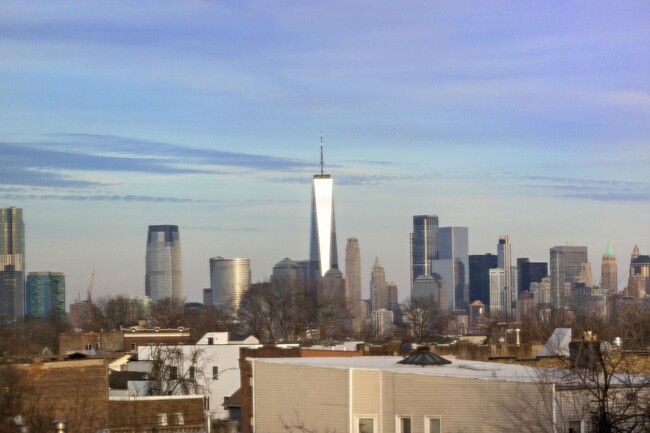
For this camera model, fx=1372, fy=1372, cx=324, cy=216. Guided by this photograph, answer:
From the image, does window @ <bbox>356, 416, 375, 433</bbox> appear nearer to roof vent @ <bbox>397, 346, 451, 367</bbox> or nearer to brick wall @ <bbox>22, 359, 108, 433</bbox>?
roof vent @ <bbox>397, 346, 451, 367</bbox>

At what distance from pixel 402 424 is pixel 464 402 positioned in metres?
2.01

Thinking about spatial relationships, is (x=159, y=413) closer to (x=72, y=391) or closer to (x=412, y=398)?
(x=72, y=391)

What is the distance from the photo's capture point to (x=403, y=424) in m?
31.5

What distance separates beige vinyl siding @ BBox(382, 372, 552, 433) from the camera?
28.7m

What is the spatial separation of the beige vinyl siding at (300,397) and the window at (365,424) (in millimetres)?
298

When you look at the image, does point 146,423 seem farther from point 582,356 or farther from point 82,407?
point 582,356

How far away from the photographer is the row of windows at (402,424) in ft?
101

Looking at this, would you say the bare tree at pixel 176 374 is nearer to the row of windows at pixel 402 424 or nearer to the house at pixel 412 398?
the house at pixel 412 398

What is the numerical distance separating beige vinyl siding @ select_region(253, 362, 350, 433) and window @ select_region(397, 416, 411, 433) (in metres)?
1.28

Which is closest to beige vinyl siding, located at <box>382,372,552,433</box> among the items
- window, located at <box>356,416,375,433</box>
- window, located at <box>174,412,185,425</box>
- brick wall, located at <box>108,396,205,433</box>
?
window, located at <box>356,416,375,433</box>

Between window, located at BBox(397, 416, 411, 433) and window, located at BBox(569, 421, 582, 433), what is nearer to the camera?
window, located at BBox(569, 421, 582, 433)

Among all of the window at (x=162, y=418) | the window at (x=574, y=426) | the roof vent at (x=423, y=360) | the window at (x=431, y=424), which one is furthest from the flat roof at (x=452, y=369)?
the window at (x=162, y=418)

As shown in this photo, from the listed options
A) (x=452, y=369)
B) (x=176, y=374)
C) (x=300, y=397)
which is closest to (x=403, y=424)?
(x=452, y=369)

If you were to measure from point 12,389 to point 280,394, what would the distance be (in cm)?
1741
